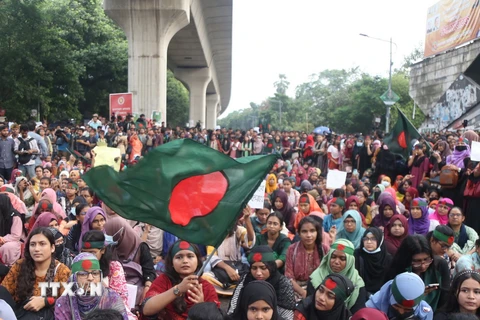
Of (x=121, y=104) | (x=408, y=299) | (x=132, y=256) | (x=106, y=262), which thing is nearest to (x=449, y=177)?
(x=408, y=299)

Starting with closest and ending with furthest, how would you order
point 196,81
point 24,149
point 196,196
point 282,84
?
point 196,196
point 24,149
point 196,81
point 282,84

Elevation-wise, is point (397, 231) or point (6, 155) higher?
point (6, 155)

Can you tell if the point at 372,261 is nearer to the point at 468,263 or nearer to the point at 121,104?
the point at 468,263

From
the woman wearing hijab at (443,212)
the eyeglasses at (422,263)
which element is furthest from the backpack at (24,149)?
the eyeglasses at (422,263)

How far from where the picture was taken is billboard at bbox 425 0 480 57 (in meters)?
32.1

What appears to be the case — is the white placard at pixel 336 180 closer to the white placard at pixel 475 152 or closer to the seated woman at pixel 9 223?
the white placard at pixel 475 152

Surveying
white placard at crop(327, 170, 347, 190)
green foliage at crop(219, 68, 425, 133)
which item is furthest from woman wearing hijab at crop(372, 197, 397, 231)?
green foliage at crop(219, 68, 425, 133)

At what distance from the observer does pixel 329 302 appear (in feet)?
13.4

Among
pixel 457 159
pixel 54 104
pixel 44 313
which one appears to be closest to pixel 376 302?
pixel 44 313

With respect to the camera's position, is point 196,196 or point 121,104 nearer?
point 196,196

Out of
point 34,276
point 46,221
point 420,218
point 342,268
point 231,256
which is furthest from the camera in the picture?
point 420,218

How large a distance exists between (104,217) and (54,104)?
84.6 ft

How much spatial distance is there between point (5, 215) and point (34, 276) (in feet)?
7.83

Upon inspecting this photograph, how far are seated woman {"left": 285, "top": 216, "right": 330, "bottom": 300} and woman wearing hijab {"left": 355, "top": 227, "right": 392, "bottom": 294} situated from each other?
0.36 m
